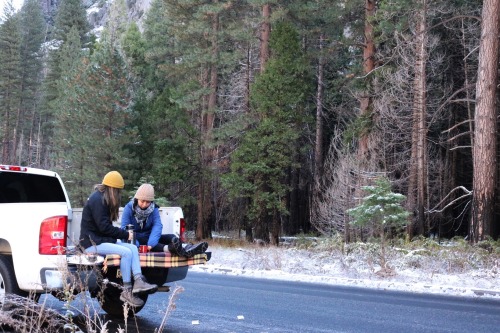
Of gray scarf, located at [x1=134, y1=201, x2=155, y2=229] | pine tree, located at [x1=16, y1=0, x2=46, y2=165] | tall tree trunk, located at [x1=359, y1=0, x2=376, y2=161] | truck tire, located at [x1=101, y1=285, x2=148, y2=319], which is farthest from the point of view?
pine tree, located at [x1=16, y1=0, x2=46, y2=165]

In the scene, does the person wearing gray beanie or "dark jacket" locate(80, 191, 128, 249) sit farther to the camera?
the person wearing gray beanie

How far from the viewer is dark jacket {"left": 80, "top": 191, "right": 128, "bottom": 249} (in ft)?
26.0

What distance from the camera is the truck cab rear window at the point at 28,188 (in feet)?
29.4

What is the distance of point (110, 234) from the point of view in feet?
26.0

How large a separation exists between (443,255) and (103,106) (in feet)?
79.6

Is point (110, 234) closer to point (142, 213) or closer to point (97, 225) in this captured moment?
point (97, 225)

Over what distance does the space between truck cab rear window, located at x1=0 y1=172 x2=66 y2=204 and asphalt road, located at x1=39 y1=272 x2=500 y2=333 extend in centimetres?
185

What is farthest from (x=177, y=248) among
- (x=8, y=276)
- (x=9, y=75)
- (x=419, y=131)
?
(x=9, y=75)

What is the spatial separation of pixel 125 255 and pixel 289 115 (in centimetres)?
2544

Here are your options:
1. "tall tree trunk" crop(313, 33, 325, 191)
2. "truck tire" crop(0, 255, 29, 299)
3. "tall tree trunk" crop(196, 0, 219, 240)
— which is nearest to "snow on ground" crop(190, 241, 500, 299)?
"truck tire" crop(0, 255, 29, 299)

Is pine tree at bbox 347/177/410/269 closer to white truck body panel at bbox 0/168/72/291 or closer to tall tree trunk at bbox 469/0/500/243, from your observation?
tall tree trunk at bbox 469/0/500/243

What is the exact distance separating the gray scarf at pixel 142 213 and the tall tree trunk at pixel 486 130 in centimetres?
1367

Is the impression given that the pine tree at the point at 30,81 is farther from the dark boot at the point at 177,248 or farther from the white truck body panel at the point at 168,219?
the dark boot at the point at 177,248

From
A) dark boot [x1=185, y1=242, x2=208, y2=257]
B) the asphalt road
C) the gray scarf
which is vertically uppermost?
the gray scarf
